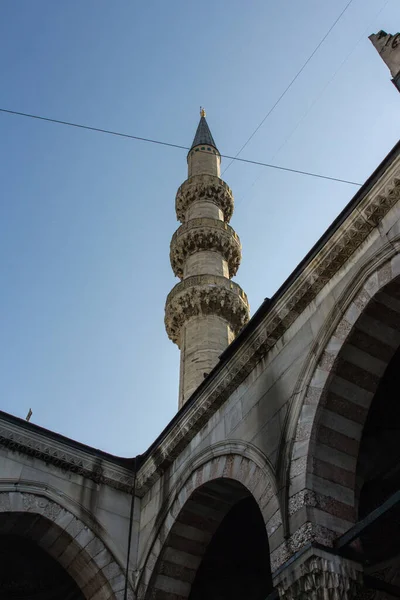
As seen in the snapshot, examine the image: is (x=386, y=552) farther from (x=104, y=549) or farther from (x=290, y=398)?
(x=104, y=549)

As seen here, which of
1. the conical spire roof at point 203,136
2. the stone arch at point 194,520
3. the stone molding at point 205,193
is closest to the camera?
the stone arch at point 194,520

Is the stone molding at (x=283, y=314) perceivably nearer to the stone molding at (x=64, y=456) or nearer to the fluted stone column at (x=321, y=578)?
the stone molding at (x=64, y=456)

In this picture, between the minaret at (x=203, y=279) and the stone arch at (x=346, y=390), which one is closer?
the stone arch at (x=346, y=390)

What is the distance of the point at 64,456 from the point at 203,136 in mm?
18098

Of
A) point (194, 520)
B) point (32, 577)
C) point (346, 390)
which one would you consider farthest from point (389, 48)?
point (32, 577)

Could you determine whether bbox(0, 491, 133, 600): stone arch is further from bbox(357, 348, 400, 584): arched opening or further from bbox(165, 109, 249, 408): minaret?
bbox(165, 109, 249, 408): minaret

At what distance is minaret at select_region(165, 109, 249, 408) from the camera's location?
15.1m

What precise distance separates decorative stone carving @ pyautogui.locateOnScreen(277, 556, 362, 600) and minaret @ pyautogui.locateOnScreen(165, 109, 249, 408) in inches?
352

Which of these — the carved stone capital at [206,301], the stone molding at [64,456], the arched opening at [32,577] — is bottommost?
the arched opening at [32,577]

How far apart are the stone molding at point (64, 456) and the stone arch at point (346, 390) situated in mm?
3667

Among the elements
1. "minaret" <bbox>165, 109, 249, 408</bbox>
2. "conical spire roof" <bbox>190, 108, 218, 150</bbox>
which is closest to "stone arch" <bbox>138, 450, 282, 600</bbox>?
"minaret" <bbox>165, 109, 249, 408</bbox>

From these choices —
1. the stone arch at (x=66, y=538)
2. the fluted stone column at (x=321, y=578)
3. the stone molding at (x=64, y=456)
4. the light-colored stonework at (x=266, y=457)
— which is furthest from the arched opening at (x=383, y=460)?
the stone molding at (x=64, y=456)

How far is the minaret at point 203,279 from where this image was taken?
15055 mm

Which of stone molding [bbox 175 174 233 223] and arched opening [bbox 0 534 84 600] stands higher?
stone molding [bbox 175 174 233 223]
